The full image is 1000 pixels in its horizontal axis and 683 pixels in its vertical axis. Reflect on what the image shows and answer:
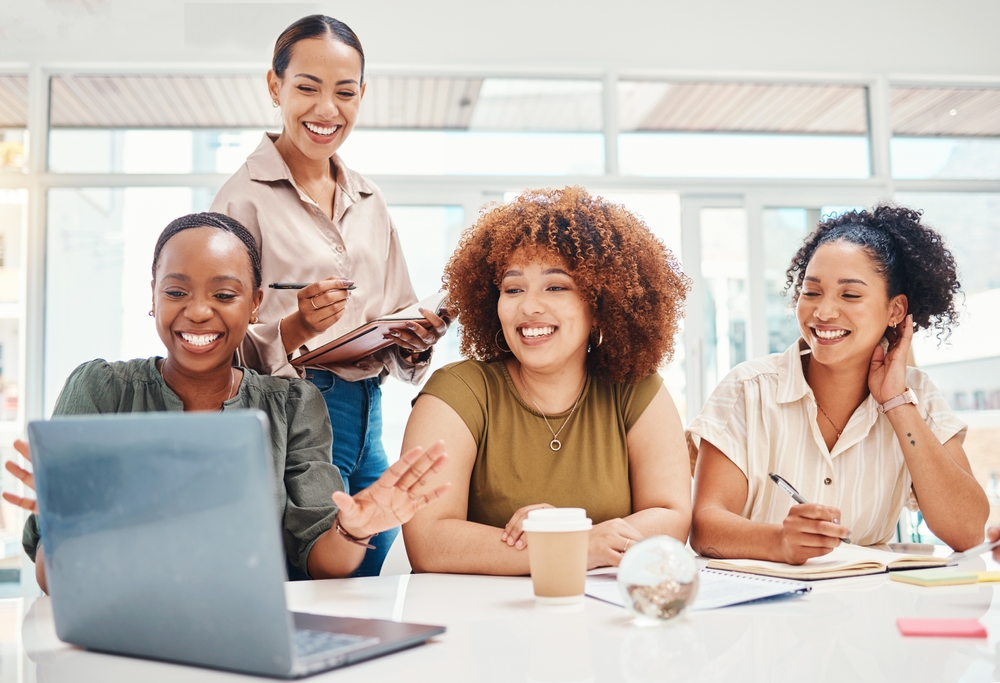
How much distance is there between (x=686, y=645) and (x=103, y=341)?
15.7 feet

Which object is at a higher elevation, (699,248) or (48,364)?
(699,248)

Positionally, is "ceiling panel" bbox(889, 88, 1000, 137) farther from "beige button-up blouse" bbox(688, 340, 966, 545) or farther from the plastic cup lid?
the plastic cup lid

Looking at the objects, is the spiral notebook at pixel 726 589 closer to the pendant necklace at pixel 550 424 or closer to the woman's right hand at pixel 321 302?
the pendant necklace at pixel 550 424

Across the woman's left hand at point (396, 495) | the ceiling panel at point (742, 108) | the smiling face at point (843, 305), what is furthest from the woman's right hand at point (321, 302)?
the ceiling panel at point (742, 108)

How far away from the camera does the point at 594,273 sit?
1730 millimetres

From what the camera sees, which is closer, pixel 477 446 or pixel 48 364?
pixel 477 446

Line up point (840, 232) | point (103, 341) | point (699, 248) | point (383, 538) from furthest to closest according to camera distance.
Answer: point (699, 248), point (103, 341), point (840, 232), point (383, 538)

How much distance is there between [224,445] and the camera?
65 centimetres

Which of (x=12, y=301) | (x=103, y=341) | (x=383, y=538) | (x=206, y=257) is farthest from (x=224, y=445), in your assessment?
(x=12, y=301)

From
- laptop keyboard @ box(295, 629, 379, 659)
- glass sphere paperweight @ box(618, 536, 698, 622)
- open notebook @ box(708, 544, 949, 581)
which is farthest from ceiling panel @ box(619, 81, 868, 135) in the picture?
laptop keyboard @ box(295, 629, 379, 659)

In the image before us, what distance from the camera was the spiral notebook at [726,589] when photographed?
1060 millimetres

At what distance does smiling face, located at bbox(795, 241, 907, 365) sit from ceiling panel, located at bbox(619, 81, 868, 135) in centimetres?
351

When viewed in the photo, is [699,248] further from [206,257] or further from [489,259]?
[206,257]

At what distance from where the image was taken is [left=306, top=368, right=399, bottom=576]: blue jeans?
1868 mm
